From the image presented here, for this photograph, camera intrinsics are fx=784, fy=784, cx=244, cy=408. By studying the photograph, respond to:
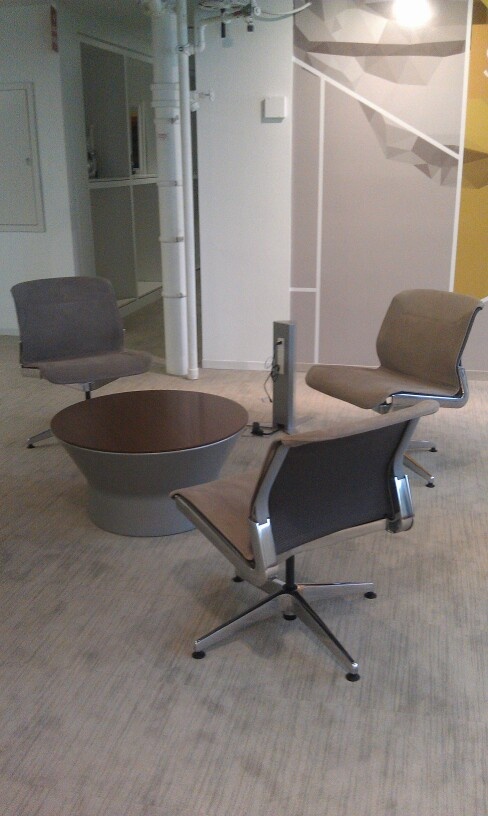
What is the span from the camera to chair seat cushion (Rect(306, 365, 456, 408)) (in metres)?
3.70

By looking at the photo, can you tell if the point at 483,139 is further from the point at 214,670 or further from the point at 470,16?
the point at 214,670

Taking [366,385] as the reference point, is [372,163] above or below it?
above

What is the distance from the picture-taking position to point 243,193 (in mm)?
5516

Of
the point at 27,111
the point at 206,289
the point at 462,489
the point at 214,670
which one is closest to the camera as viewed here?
the point at 214,670

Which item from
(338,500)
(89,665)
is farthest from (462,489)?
(89,665)

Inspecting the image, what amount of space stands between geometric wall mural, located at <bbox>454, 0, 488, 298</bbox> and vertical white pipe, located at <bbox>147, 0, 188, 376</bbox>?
74.6 inches

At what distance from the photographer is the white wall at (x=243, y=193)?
5.24 metres

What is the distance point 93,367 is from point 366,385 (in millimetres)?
1469

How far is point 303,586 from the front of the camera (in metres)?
2.68

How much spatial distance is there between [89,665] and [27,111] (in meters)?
5.25

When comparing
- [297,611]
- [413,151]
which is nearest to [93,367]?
[297,611]

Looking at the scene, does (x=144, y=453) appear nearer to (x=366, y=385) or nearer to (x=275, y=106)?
(x=366, y=385)

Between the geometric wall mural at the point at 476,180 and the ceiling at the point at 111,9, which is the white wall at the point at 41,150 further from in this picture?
the geometric wall mural at the point at 476,180

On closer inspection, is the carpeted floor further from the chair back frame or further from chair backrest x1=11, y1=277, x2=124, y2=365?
chair backrest x1=11, y1=277, x2=124, y2=365
